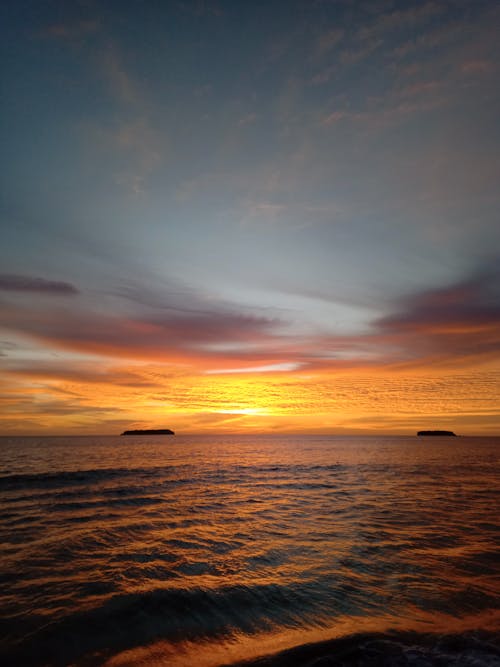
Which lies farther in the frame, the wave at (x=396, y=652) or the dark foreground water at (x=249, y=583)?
the dark foreground water at (x=249, y=583)

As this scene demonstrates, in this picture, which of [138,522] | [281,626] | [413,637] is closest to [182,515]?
[138,522]

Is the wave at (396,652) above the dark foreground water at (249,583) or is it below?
above

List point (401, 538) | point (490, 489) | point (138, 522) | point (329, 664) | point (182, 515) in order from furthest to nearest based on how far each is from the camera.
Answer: point (490, 489) < point (182, 515) < point (138, 522) < point (401, 538) < point (329, 664)

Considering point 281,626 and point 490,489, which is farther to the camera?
point 490,489

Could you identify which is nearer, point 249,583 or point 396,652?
point 396,652

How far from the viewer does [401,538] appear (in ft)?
45.9

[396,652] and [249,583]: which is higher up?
[396,652]

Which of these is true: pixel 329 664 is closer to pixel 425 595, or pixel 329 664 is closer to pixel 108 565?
pixel 425 595

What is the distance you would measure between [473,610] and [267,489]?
20996 mm

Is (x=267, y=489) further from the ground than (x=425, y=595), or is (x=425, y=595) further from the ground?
(x=425, y=595)

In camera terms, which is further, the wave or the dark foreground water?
the dark foreground water

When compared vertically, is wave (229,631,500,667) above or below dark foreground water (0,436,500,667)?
above

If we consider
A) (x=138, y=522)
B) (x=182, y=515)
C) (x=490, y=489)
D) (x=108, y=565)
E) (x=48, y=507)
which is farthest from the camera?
(x=490, y=489)

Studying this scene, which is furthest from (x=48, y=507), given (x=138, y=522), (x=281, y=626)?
(x=281, y=626)
